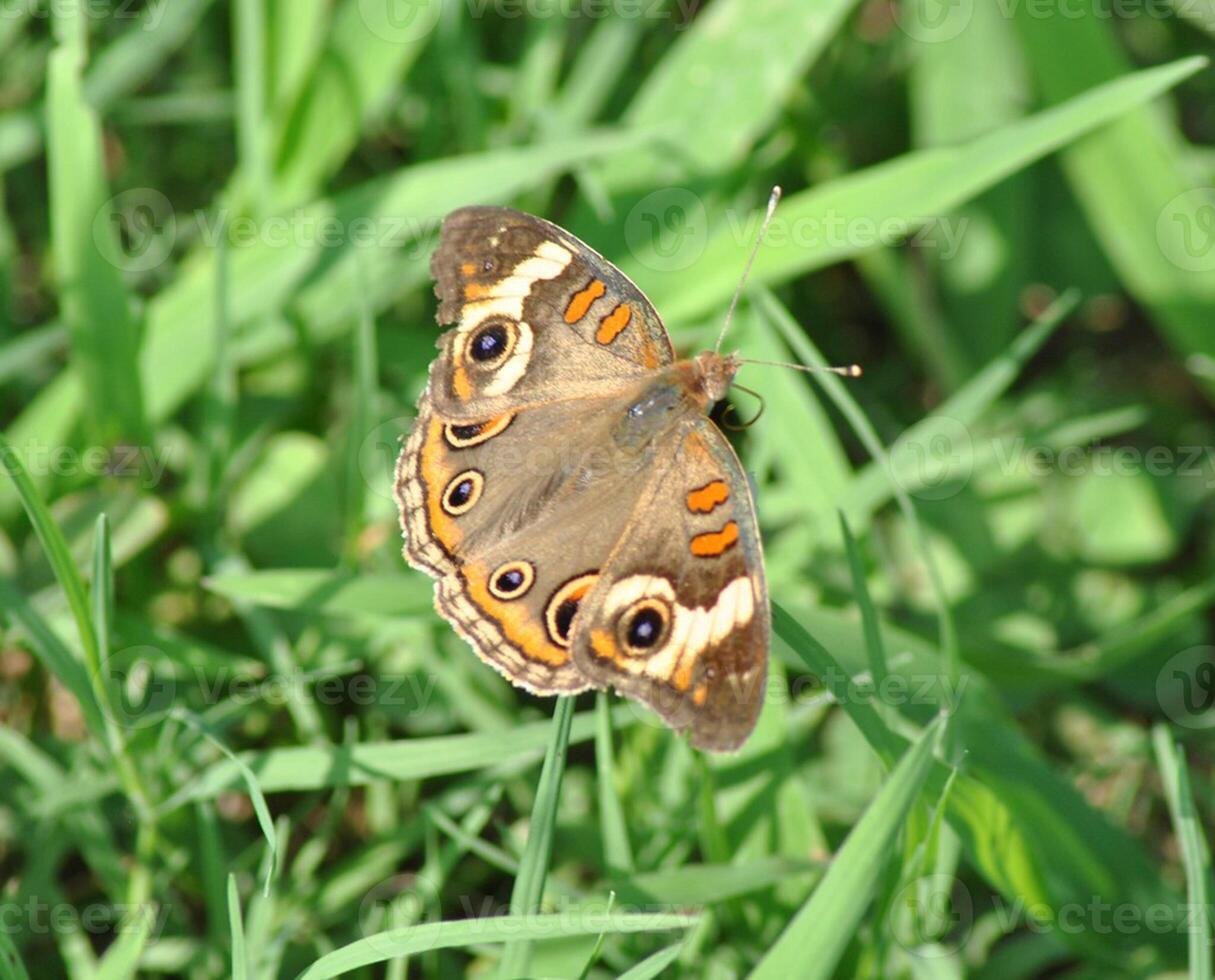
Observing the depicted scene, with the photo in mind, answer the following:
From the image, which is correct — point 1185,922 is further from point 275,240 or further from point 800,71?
point 275,240

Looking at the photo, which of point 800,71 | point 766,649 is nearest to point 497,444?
point 766,649
